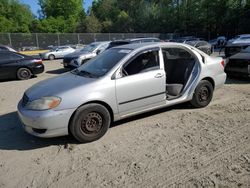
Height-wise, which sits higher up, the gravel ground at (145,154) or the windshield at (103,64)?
the windshield at (103,64)

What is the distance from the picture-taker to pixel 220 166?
3600 mm

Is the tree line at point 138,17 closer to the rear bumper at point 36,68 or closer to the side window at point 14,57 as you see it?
the rear bumper at point 36,68

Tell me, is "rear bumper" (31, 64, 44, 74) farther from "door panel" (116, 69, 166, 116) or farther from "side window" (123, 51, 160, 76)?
"door panel" (116, 69, 166, 116)

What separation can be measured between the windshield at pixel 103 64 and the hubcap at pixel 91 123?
792 millimetres

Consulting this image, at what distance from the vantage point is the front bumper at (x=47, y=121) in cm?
420

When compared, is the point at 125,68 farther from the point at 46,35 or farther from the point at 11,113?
the point at 46,35

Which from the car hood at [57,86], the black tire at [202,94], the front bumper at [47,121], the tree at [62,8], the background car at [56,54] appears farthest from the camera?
the tree at [62,8]

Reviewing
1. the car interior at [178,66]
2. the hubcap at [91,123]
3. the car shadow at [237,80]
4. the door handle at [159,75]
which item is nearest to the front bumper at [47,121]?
the hubcap at [91,123]

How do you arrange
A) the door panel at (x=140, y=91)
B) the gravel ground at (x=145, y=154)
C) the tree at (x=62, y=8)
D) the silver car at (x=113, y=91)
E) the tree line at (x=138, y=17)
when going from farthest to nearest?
→ the tree at (x=62, y=8), the tree line at (x=138, y=17), the door panel at (x=140, y=91), the silver car at (x=113, y=91), the gravel ground at (x=145, y=154)

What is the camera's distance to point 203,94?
605cm

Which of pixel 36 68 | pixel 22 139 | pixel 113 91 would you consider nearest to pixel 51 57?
pixel 36 68

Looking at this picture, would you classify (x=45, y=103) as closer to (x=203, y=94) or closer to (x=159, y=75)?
(x=159, y=75)

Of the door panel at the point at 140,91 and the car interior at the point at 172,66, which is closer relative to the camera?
the door panel at the point at 140,91

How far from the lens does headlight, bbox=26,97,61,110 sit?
14.0 feet
